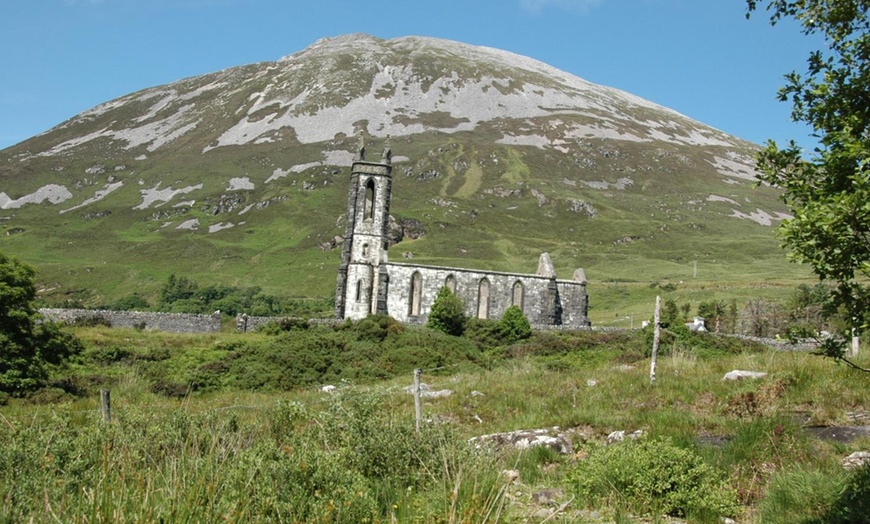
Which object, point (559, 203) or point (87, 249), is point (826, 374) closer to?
point (87, 249)

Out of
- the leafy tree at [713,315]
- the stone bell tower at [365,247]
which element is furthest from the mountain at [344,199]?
the stone bell tower at [365,247]

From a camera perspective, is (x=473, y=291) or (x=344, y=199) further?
(x=344, y=199)

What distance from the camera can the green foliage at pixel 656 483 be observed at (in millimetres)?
7449

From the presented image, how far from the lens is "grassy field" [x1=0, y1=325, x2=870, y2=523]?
545cm

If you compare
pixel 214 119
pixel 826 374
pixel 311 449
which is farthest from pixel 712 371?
pixel 214 119

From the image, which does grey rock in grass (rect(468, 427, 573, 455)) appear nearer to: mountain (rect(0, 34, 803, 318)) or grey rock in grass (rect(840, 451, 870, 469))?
grey rock in grass (rect(840, 451, 870, 469))

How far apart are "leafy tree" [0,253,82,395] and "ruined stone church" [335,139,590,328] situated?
23674 millimetres

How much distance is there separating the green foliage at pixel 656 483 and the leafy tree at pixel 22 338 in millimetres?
18310

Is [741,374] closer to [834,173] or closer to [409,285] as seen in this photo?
[834,173]

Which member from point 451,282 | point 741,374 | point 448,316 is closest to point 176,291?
point 451,282

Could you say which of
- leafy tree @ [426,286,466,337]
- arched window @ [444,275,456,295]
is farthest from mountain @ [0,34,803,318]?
leafy tree @ [426,286,466,337]

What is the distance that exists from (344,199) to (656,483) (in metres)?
129

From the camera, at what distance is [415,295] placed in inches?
1832

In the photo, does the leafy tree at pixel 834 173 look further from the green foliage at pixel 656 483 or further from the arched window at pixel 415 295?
the arched window at pixel 415 295
